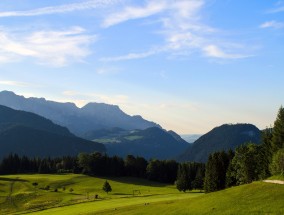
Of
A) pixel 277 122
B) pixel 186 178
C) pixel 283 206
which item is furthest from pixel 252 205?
pixel 186 178

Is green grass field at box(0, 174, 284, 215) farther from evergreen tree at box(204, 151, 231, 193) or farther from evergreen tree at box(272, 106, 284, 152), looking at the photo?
evergreen tree at box(272, 106, 284, 152)

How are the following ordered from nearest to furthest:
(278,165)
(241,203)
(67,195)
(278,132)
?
(241,203) → (278,165) → (278,132) → (67,195)

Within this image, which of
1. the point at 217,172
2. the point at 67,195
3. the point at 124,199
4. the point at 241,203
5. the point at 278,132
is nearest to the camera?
the point at 241,203

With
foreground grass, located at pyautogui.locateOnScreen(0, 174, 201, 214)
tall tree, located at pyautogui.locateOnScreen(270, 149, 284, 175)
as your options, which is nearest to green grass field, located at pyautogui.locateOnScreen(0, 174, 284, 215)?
foreground grass, located at pyautogui.locateOnScreen(0, 174, 201, 214)

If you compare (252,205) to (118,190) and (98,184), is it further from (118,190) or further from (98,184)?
(98,184)

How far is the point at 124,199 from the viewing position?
12200cm

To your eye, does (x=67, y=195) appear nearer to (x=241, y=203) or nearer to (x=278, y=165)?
(x=278, y=165)

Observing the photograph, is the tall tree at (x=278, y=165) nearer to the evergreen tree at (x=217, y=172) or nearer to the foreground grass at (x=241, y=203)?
the foreground grass at (x=241, y=203)

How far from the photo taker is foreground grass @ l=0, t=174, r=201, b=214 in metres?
113

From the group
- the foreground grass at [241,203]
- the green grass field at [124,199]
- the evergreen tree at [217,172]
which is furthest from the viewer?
the evergreen tree at [217,172]

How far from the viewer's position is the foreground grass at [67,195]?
11301 centimetres

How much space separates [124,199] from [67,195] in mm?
31657

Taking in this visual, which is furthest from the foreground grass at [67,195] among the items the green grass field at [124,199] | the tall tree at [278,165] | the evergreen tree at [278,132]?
the tall tree at [278,165]

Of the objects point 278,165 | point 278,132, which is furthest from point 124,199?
point 278,165
